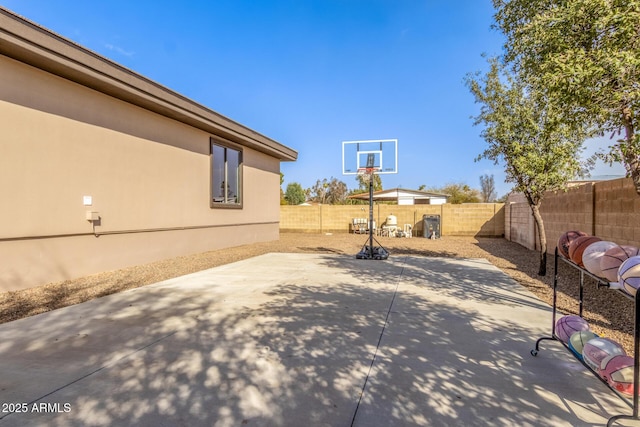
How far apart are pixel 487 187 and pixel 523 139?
4736 centimetres

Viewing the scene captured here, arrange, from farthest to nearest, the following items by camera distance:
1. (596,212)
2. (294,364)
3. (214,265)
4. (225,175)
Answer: (225,175)
(214,265)
(596,212)
(294,364)

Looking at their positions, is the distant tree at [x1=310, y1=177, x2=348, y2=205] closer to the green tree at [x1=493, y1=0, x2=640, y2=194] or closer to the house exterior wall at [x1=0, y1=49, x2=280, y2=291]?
the house exterior wall at [x1=0, y1=49, x2=280, y2=291]

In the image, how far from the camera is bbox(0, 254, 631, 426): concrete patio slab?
7.73ft

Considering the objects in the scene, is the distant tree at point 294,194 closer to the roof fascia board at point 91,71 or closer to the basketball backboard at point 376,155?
the basketball backboard at point 376,155

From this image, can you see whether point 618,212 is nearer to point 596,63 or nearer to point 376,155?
point 596,63

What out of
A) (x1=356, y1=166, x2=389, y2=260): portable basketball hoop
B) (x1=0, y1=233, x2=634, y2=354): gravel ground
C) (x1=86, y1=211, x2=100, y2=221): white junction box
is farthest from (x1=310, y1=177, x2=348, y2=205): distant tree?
(x1=86, y1=211, x2=100, y2=221): white junction box

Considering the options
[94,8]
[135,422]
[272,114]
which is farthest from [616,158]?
[272,114]

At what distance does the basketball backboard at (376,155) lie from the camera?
1083 centimetres

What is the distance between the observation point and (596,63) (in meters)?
3.61

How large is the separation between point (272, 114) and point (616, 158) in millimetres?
20474

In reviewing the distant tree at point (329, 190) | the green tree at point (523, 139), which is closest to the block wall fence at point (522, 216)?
the green tree at point (523, 139)

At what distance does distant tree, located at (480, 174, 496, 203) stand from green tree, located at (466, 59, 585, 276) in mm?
45359

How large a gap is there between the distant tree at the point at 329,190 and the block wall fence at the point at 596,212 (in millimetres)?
42918

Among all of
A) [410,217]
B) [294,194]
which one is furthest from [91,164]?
[294,194]
